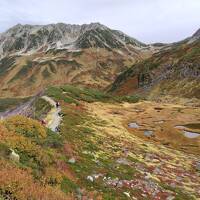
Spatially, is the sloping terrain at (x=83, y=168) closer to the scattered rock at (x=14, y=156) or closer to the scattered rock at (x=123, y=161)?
the scattered rock at (x=123, y=161)

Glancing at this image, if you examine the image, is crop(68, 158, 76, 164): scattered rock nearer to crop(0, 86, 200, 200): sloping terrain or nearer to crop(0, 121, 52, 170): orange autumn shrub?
crop(0, 86, 200, 200): sloping terrain

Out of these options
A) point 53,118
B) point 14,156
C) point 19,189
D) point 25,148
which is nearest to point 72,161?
point 25,148

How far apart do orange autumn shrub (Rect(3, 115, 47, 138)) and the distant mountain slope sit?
115 m

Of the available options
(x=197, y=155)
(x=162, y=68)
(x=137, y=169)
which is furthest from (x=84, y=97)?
(x=162, y=68)

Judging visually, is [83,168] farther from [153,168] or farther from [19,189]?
[19,189]

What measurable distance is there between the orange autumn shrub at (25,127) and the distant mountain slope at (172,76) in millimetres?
114814

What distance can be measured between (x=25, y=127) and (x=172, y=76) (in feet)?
484

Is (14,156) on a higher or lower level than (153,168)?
higher

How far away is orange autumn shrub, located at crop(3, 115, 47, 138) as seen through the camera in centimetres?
2544

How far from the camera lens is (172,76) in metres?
168

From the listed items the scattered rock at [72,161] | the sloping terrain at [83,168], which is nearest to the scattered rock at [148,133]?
the sloping terrain at [83,168]

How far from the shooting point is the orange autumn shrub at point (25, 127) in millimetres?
25442

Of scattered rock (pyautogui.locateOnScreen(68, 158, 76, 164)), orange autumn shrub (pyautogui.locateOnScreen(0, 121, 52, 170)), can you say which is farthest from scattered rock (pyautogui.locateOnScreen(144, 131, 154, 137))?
orange autumn shrub (pyautogui.locateOnScreen(0, 121, 52, 170))

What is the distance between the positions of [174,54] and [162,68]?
15180 mm
